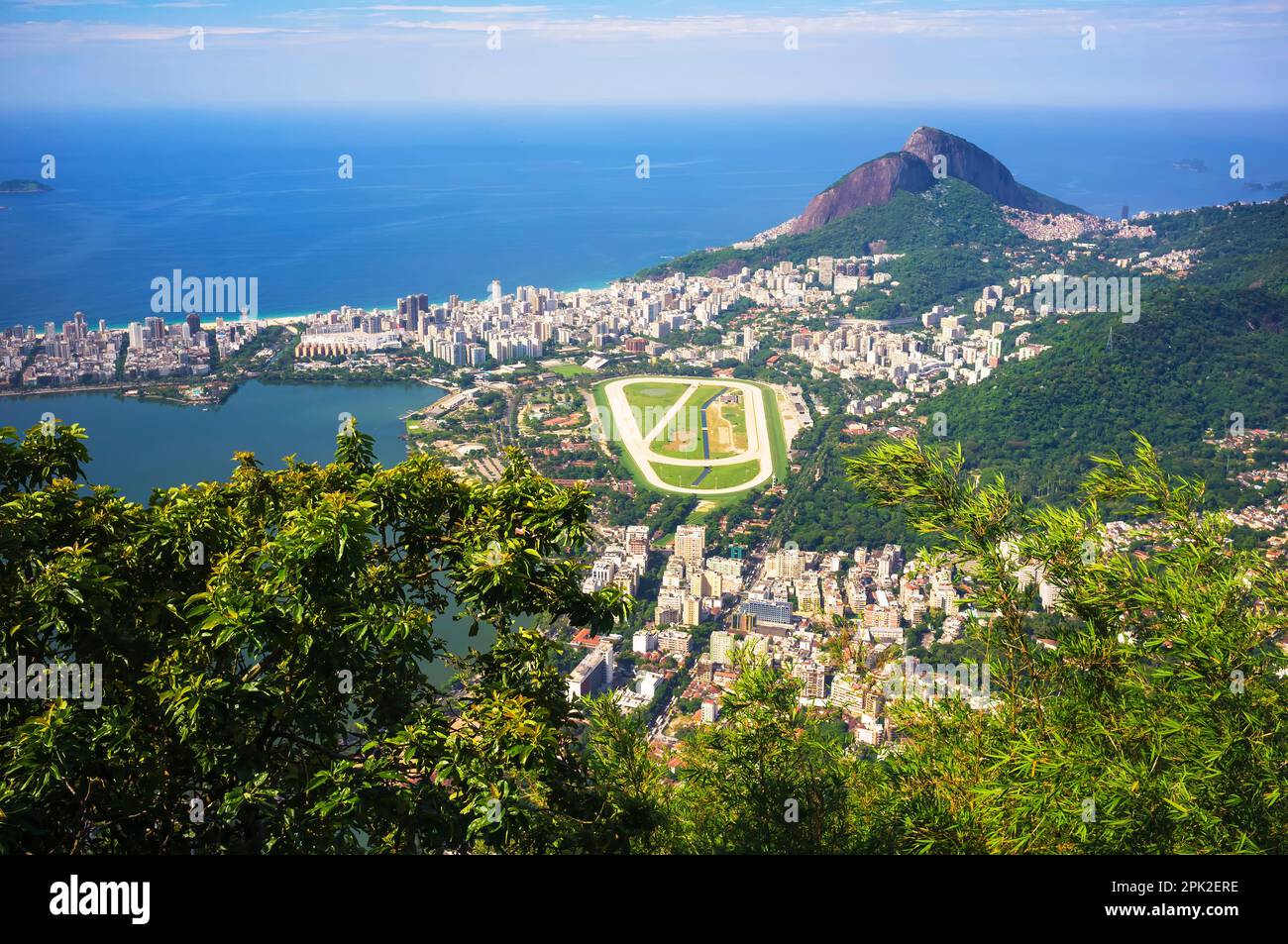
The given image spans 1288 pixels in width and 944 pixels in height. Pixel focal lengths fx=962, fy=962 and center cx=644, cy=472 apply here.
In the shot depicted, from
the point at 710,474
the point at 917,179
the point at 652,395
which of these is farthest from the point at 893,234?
the point at 710,474

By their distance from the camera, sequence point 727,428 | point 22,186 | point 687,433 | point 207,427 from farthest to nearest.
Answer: point 22,186 → point 727,428 → point 687,433 → point 207,427

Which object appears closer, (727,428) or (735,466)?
(735,466)

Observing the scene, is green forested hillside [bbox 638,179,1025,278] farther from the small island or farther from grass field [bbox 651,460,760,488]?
the small island

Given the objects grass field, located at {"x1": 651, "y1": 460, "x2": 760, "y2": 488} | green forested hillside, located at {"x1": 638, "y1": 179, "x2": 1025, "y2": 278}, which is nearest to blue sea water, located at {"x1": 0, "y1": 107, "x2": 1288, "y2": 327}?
green forested hillside, located at {"x1": 638, "y1": 179, "x2": 1025, "y2": 278}

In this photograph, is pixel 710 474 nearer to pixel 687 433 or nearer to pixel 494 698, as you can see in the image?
pixel 687 433

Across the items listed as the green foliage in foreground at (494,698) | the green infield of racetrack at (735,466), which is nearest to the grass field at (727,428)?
the green infield of racetrack at (735,466)

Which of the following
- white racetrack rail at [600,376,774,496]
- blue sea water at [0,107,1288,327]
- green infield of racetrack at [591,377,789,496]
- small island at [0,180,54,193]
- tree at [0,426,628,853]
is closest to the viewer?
tree at [0,426,628,853]

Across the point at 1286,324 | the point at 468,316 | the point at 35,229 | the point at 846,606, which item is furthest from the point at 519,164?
the point at 846,606
